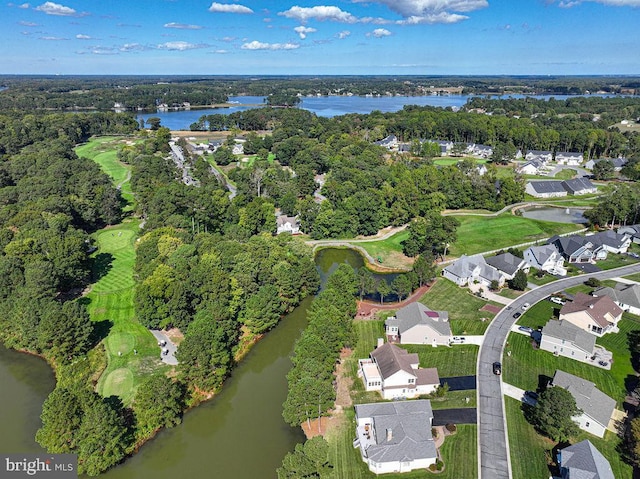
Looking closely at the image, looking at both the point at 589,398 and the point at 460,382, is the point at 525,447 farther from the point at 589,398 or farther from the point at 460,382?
the point at 460,382

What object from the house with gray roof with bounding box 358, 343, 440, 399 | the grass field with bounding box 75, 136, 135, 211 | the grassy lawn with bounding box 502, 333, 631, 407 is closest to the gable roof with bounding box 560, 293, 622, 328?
the grassy lawn with bounding box 502, 333, 631, 407

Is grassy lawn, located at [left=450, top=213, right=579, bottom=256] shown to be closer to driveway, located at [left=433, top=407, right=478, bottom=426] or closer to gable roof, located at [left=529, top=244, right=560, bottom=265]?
gable roof, located at [left=529, top=244, right=560, bottom=265]

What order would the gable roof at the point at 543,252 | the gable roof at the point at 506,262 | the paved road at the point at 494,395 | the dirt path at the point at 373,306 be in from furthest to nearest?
1. the gable roof at the point at 543,252
2. the gable roof at the point at 506,262
3. the dirt path at the point at 373,306
4. the paved road at the point at 494,395

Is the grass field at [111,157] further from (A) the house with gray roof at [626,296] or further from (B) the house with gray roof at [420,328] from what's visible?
(A) the house with gray roof at [626,296]

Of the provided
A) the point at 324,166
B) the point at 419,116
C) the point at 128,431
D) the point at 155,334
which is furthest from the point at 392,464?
the point at 419,116

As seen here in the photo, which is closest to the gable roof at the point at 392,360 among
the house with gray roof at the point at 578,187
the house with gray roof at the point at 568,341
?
the house with gray roof at the point at 568,341

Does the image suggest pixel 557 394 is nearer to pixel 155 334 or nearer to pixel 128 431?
pixel 128 431
